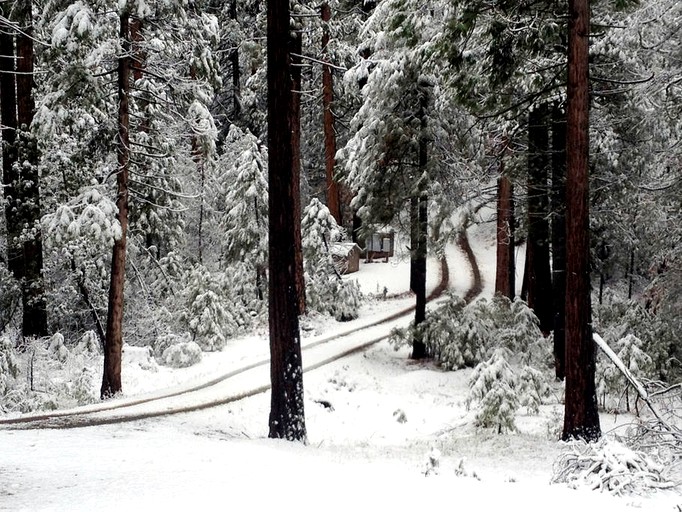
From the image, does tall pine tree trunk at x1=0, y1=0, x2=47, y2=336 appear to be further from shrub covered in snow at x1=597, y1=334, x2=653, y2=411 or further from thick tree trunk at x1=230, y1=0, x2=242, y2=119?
thick tree trunk at x1=230, y1=0, x2=242, y2=119

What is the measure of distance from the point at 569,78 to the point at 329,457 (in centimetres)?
671

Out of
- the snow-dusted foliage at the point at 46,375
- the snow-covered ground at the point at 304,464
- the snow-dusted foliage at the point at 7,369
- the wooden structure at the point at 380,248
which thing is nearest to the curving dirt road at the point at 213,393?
the snow-covered ground at the point at 304,464

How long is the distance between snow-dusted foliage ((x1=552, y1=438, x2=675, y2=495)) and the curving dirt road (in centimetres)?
739

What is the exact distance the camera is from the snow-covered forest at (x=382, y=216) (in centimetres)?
977

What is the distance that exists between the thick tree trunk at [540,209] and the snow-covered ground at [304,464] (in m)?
5.18

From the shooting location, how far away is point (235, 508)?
5844mm

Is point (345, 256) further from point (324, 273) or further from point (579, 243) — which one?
point (579, 243)

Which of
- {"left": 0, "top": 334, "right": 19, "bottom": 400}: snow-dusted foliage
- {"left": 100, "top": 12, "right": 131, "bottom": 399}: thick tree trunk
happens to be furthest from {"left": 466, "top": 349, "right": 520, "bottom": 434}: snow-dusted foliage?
{"left": 0, "top": 334, "right": 19, "bottom": 400}: snow-dusted foliage

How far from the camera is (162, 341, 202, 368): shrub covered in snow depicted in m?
19.0

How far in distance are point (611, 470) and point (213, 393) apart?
9.79 metres

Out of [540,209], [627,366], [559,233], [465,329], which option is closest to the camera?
[627,366]

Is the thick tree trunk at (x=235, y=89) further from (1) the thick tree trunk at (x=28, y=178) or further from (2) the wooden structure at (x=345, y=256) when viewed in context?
(1) the thick tree trunk at (x=28, y=178)

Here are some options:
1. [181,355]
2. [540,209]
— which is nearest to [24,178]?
[181,355]

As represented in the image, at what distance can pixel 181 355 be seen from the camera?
19062 millimetres
